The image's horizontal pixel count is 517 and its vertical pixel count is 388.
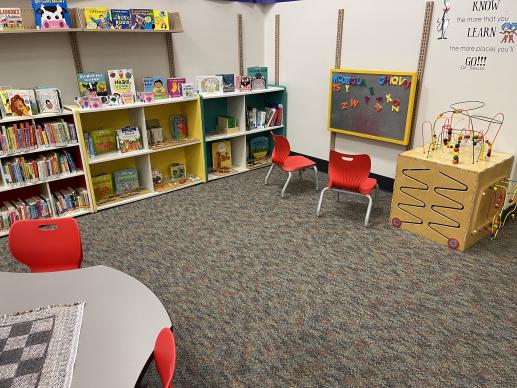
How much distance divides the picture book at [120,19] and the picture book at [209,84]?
98cm

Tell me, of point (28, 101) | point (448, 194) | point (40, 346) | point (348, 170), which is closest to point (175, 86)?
point (28, 101)

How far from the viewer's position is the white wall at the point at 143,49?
139 inches

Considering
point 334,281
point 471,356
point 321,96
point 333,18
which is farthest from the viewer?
point 321,96

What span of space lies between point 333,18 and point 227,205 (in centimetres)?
246

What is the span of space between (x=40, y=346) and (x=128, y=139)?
307cm

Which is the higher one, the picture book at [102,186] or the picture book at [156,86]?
the picture book at [156,86]

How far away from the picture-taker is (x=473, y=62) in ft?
10.9

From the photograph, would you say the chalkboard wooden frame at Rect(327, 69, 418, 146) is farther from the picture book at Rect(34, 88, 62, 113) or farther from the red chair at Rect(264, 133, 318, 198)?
the picture book at Rect(34, 88, 62, 113)

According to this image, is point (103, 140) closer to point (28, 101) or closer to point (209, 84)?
point (28, 101)

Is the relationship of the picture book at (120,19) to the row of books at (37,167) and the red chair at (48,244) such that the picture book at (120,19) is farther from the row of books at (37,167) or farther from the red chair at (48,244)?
the red chair at (48,244)

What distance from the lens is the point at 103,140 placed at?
4004 millimetres

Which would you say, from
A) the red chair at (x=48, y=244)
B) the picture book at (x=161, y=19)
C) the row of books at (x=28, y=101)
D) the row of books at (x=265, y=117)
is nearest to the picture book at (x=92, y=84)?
the row of books at (x=28, y=101)

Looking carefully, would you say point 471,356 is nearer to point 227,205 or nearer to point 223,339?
point 223,339

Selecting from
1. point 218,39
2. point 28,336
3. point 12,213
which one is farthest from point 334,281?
point 218,39
